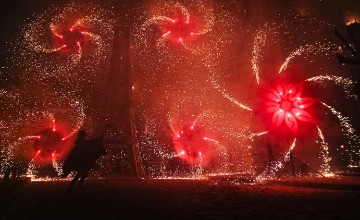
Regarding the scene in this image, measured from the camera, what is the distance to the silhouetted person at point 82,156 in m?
6.75

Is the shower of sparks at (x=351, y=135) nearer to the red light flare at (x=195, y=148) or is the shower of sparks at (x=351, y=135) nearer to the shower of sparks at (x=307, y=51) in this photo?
the shower of sparks at (x=307, y=51)

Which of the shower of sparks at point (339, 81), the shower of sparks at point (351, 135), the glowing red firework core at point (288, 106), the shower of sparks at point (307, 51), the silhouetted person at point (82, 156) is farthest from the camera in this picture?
the shower of sparks at point (307, 51)

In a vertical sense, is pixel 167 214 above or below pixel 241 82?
below

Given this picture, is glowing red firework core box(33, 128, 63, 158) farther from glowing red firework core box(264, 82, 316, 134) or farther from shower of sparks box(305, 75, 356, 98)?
shower of sparks box(305, 75, 356, 98)

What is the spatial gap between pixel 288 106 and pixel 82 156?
38.3ft

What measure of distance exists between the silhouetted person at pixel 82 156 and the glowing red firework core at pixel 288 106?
431 inches

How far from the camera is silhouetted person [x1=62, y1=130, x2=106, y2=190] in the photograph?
6746mm

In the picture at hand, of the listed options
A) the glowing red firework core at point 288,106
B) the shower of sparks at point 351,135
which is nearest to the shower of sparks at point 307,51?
the glowing red firework core at point 288,106

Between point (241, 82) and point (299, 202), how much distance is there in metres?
14.8

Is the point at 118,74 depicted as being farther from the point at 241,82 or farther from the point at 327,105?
the point at 327,105

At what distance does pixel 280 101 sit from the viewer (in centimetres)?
1419

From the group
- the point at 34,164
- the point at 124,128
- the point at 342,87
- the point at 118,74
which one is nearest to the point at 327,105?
the point at 342,87

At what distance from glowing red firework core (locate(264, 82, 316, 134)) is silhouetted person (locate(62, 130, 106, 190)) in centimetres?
1094

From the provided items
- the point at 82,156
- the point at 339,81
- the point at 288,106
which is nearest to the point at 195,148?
the point at 288,106
